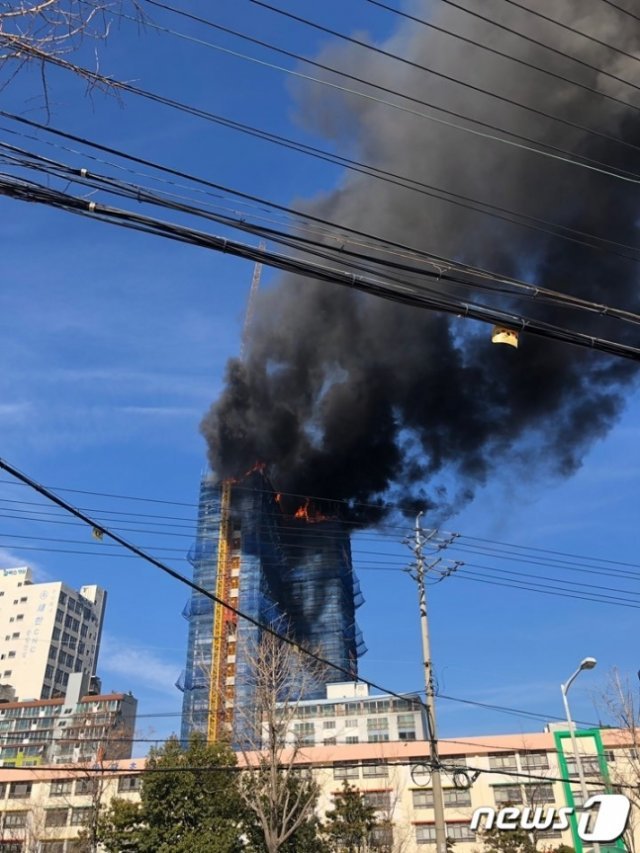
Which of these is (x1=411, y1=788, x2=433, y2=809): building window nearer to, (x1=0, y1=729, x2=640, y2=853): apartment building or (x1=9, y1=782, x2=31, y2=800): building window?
(x1=0, y1=729, x2=640, y2=853): apartment building

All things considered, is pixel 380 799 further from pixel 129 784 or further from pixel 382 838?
pixel 129 784

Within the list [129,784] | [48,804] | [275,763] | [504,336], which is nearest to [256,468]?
[129,784]

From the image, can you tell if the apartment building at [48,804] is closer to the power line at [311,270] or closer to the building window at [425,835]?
the building window at [425,835]

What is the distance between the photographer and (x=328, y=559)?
139 m

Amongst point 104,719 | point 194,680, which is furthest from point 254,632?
point 104,719

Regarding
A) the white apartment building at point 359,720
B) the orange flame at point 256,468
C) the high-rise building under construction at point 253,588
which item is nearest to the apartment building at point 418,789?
the white apartment building at point 359,720

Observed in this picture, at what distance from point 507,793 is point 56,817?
108ft

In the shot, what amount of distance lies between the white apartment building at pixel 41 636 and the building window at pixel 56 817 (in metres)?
65.3

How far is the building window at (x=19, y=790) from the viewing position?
179 feet

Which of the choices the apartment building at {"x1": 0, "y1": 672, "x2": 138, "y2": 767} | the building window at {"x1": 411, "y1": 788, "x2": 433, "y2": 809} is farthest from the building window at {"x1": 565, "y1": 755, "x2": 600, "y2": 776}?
the apartment building at {"x1": 0, "y1": 672, "x2": 138, "y2": 767}

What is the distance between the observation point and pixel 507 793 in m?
47.6

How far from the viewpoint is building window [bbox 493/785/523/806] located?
47.1 metres

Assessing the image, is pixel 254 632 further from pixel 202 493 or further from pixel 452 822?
pixel 452 822

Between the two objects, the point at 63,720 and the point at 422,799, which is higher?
the point at 63,720
